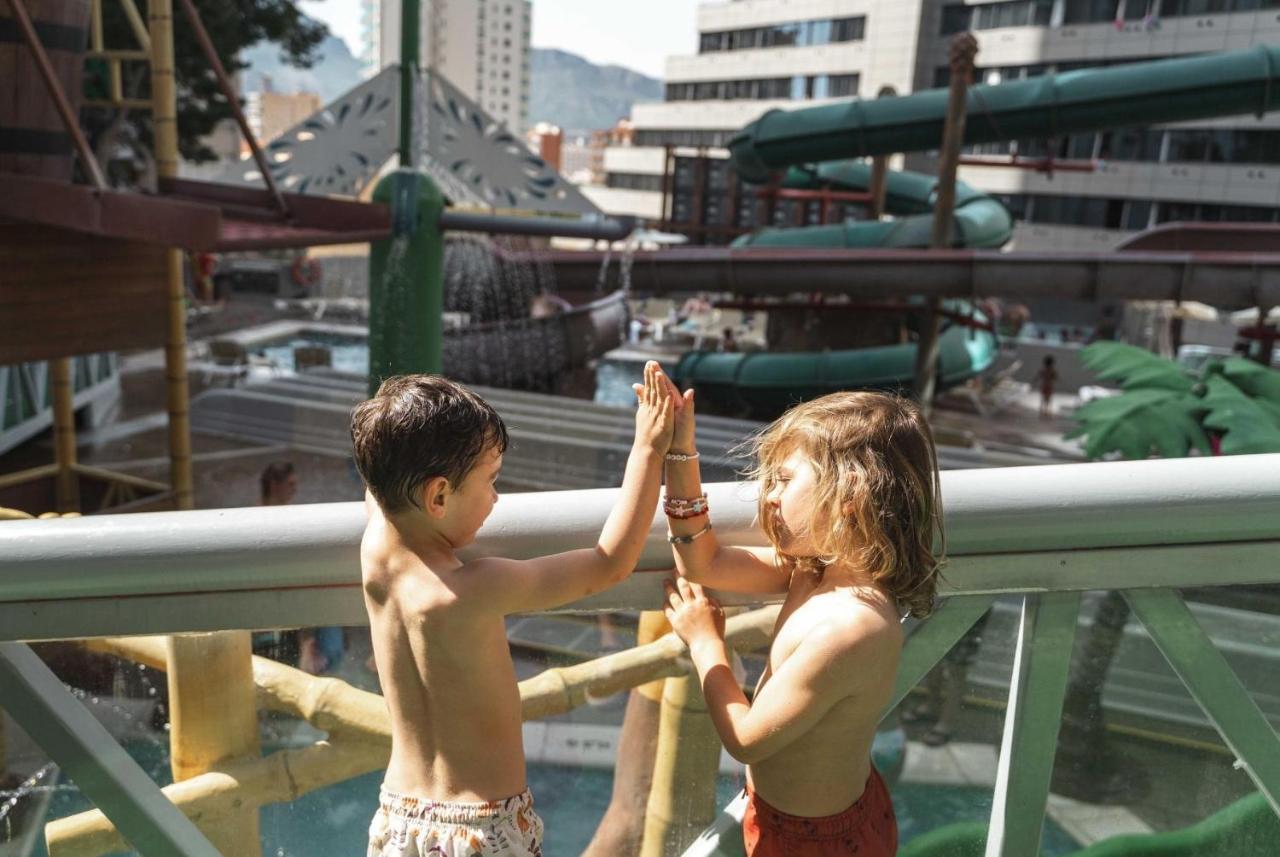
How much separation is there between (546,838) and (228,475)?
27.5 ft

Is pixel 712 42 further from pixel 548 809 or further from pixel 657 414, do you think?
pixel 657 414

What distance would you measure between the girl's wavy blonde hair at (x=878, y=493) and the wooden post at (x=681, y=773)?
35 centimetres

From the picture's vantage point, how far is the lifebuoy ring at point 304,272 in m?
27.0

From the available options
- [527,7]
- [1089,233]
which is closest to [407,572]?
[1089,233]

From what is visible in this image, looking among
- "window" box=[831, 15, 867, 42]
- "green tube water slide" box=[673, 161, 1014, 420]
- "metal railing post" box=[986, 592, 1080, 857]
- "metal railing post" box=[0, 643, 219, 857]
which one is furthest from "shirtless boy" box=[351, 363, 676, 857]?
"window" box=[831, 15, 867, 42]

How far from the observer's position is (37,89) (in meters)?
4.93

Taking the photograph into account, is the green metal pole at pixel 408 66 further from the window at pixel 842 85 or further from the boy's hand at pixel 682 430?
the window at pixel 842 85

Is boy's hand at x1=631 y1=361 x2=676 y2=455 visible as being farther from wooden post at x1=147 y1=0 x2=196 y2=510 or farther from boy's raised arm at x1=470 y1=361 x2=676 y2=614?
wooden post at x1=147 y1=0 x2=196 y2=510

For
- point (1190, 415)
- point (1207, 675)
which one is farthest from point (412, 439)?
point (1190, 415)

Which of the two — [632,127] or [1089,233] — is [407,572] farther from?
[632,127]

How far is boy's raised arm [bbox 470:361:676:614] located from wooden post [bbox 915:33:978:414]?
13415 millimetres

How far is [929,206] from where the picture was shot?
69.6 feet

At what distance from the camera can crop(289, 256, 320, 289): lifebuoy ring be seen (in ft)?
88.4

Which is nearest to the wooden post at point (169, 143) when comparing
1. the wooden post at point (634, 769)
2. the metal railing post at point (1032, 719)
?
the wooden post at point (634, 769)
